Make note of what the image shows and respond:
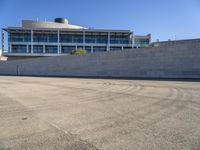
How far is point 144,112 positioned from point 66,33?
230 ft

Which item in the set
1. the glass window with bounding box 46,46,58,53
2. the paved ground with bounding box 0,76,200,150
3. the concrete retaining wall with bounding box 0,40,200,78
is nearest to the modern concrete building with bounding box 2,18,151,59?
the glass window with bounding box 46,46,58,53

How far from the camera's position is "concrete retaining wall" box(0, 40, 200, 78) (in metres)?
16.0

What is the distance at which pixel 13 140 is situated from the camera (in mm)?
3332

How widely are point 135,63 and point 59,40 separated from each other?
56.6 m

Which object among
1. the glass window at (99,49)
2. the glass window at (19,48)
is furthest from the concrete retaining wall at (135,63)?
the glass window at (19,48)

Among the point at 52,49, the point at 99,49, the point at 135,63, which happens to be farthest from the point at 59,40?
the point at 135,63

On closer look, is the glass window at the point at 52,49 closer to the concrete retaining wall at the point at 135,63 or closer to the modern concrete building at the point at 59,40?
the modern concrete building at the point at 59,40

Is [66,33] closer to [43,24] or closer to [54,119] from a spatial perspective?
[43,24]

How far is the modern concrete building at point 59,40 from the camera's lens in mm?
69188

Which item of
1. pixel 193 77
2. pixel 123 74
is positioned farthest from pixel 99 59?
pixel 193 77

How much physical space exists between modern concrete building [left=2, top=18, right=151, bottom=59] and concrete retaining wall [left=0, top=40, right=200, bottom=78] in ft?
132

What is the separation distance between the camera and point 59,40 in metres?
70.6

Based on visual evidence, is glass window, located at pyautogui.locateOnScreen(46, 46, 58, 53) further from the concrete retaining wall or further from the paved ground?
the paved ground

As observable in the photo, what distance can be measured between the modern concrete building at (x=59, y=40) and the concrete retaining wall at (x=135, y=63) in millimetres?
40212
